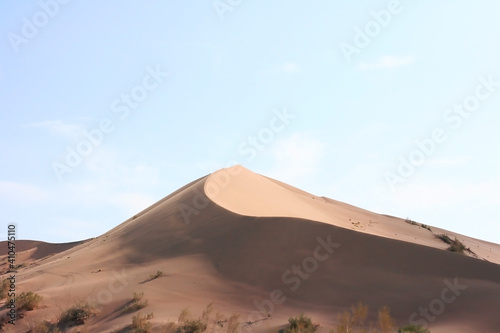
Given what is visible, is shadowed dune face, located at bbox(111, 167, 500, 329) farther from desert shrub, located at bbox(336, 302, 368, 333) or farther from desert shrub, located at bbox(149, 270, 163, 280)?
desert shrub, located at bbox(149, 270, 163, 280)

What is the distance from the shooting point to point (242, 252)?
59.4 feet

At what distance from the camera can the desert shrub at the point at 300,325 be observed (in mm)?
12180

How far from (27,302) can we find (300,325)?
765 centimetres

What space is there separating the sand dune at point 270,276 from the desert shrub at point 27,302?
8.6 inches

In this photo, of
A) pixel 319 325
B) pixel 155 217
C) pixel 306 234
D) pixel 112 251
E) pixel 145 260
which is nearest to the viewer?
pixel 319 325

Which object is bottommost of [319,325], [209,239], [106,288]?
[319,325]

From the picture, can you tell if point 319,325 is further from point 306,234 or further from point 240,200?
point 240,200

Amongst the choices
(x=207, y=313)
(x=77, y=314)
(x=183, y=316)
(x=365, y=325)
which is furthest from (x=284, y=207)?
(x=365, y=325)

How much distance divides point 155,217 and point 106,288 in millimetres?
7884

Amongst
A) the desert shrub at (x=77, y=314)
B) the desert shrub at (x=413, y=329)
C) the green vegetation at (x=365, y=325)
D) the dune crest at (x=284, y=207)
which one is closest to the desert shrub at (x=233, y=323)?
the green vegetation at (x=365, y=325)

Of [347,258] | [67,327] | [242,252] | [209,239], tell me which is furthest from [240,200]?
[67,327]

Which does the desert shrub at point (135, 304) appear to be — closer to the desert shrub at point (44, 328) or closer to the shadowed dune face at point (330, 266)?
the desert shrub at point (44, 328)

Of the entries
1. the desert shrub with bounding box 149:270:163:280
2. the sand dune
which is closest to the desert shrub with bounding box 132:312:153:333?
the sand dune

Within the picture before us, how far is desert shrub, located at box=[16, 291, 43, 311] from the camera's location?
15513mm
